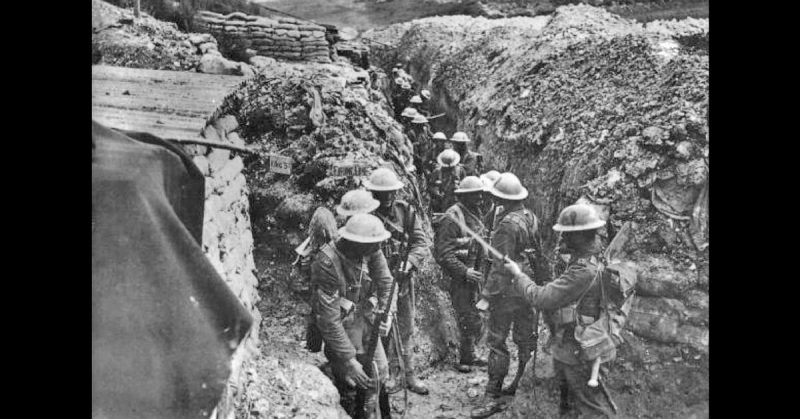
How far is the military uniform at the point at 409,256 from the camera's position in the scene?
531cm

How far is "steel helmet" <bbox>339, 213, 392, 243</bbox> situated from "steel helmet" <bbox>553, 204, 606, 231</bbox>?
1.30m

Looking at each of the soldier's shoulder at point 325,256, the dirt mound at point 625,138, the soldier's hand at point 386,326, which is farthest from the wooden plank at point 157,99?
the dirt mound at point 625,138

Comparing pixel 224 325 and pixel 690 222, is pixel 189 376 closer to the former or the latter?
pixel 224 325

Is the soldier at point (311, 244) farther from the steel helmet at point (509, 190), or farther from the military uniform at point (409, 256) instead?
the steel helmet at point (509, 190)

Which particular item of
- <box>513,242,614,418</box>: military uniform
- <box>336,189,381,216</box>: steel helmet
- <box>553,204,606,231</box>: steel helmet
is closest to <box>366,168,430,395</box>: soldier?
<box>336,189,381,216</box>: steel helmet

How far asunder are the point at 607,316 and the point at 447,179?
4615 millimetres

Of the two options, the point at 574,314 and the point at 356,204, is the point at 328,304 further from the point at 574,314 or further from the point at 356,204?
the point at 574,314

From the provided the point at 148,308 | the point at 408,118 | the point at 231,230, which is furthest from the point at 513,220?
the point at 408,118

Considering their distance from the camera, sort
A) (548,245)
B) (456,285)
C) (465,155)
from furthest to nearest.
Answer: (465,155), (548,245), (456,285)

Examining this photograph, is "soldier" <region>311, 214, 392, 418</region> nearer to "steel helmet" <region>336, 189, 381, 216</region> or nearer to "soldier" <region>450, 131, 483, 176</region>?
"steel helmet" <region>336, 189, 381, 216</region>

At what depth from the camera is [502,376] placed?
5344 millimetres

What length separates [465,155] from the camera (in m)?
9.27
